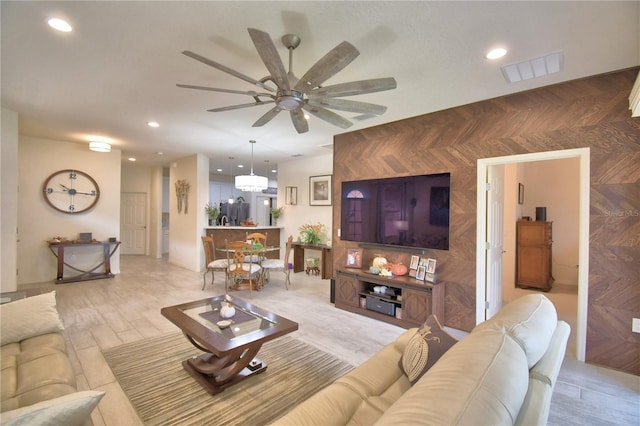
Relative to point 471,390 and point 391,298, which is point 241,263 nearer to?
point 391,298

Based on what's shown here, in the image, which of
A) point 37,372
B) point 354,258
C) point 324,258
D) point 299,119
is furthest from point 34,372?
point 324,258

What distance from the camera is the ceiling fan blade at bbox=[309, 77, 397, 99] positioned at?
6.79 feet

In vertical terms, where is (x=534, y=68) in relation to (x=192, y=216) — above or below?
above

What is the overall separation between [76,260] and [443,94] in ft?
24.5

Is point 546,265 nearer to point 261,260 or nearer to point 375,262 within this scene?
point 375,262

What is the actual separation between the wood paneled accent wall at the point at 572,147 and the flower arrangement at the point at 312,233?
2864 millimetres

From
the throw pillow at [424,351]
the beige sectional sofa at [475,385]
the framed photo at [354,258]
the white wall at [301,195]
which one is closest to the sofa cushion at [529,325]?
the beige sectional sofa at [475,385]

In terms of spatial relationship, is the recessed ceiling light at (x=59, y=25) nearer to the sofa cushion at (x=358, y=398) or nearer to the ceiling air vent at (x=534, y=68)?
the sofa cushion at (x=358, y=398)

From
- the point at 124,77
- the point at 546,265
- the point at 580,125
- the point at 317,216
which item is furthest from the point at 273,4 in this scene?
the point at 546,265

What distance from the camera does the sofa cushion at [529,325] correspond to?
4.00 ft

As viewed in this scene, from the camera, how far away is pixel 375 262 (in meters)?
4.17

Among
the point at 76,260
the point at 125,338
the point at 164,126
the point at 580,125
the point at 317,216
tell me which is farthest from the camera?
the point at 317,216

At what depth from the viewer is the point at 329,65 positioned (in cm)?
189

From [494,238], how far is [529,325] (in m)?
2.60
